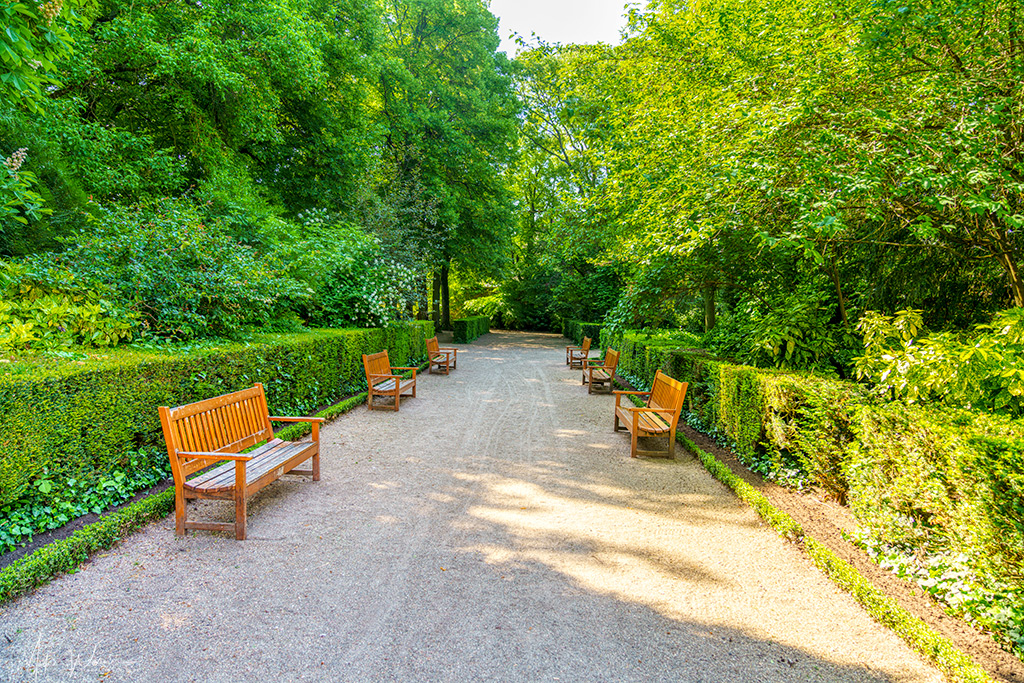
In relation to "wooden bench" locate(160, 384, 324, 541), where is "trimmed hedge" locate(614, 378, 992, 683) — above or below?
below

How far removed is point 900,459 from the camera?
3.66 meters

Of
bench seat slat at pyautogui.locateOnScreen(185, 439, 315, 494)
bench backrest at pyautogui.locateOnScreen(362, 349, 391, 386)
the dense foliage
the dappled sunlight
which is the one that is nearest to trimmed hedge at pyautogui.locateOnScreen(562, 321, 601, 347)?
the dense foliage

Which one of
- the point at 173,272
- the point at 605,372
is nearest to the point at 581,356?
the point at 605,372

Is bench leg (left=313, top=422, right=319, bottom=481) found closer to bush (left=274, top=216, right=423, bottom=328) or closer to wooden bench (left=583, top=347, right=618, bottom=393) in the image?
bush (left=274, top=216, right=423, bottom=328)

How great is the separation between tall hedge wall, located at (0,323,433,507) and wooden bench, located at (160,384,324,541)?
0.67 m

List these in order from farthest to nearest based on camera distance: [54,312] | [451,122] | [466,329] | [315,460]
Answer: [466,329], [451,122], [315,460], [54,312]

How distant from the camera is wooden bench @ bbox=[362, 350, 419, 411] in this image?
9.05 m

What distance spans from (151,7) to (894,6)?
1309 cm

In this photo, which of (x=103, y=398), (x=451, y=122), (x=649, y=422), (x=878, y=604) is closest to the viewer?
(x=878, y=604)

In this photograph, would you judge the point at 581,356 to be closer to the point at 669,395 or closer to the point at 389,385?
the point at 389,385

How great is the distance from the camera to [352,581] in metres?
3.44

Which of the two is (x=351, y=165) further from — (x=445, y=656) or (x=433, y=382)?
(x=445, y=656)

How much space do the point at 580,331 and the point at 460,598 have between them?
76.4 feet

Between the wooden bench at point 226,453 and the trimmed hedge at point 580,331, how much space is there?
16943 millimetres
